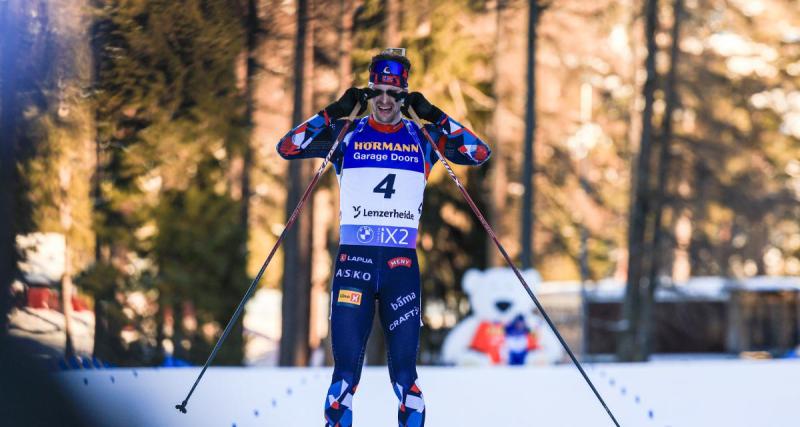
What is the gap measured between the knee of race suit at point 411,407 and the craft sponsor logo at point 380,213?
820 mm

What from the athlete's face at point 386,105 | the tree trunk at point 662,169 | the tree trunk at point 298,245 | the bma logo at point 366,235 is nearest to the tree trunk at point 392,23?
the tree trunk at point 298,245

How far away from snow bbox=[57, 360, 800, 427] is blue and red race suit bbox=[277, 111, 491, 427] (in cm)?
87

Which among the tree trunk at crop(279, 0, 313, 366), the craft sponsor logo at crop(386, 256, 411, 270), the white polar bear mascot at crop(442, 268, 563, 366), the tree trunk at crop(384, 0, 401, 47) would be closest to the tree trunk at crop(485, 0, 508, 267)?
the tree trunk at crop(279, 0, 313, 366)

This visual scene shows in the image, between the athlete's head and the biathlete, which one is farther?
the athlete's head

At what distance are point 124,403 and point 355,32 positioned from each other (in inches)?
321

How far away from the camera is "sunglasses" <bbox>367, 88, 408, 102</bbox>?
6.28m

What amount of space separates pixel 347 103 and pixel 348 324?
108 cm

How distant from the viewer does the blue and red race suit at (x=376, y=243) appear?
240 inches

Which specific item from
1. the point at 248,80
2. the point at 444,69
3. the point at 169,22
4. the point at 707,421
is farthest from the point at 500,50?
the point at 707,421

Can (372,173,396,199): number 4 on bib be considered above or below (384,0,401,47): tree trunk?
below

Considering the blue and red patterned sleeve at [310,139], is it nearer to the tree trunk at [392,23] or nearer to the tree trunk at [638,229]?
the tree trunk at [392,23]

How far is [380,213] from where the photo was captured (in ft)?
20.4

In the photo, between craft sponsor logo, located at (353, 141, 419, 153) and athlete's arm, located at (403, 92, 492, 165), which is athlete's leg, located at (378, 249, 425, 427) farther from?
athlete's arm, located at (403, 92, 492, 165)

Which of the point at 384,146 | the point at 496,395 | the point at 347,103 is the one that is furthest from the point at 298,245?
the point at 347,103
